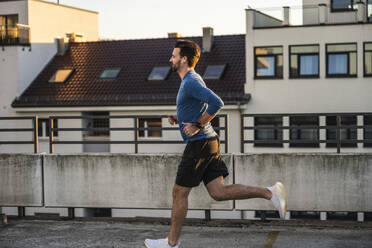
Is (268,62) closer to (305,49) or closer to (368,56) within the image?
(305,49)

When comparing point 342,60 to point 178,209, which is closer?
point 178,209

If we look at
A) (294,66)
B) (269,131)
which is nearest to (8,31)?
(269,131)

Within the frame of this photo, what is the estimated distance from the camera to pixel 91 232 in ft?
28.6

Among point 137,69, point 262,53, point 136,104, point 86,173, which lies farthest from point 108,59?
point 86,173

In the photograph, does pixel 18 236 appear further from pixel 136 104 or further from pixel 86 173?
pixel 136 104

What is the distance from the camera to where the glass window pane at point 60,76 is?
39.0 m

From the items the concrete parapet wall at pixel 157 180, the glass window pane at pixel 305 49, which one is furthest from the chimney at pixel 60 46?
the concrete parapet wall at pixel 157 180

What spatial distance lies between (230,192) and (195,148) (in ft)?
1.89

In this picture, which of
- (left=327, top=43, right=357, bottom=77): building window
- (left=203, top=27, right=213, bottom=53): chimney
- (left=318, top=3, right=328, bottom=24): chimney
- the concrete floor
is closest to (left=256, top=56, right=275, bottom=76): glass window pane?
(left=327, top=43, right=357, bottom=77): building window

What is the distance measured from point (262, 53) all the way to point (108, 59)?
10.9 m

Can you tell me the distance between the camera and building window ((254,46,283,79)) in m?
32.9

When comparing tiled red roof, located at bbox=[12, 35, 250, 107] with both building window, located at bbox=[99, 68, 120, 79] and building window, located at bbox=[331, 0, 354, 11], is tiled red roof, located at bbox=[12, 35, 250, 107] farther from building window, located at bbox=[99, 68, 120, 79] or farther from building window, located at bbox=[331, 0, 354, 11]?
building window, located at bbox=[331, 0, 354, 11]

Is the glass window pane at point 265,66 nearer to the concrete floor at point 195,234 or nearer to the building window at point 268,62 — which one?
the building window at point 268,62

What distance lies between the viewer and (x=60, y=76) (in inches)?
1550
